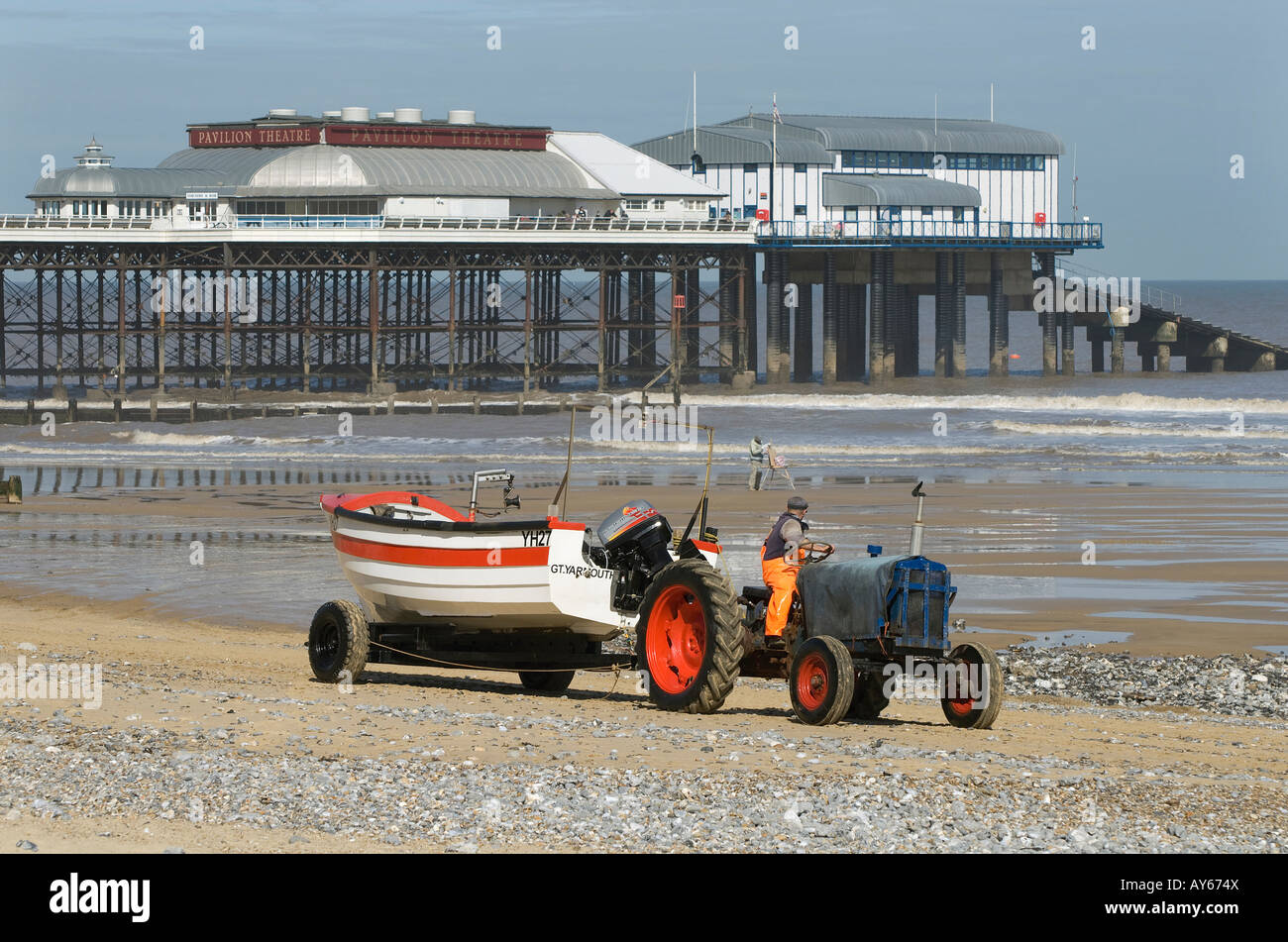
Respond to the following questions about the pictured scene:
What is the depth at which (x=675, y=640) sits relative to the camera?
44.7 feet

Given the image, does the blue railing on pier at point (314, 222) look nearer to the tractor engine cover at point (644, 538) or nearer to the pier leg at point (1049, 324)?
the pier leg at point (1049, 324)

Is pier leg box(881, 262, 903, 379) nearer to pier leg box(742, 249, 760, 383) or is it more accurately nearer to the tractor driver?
pier leg box(742, 249, 760, 383)

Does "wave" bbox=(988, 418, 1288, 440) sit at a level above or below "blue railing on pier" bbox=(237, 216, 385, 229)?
below

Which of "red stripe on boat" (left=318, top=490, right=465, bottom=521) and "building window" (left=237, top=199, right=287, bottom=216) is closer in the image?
"red stripe on boat" (left=318, top=490, right=465, bottom=521)

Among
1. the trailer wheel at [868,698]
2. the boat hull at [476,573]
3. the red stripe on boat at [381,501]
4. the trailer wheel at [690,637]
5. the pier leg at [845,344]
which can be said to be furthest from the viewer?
the pier leg at [845,344]

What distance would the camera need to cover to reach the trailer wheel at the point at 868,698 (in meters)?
13.2

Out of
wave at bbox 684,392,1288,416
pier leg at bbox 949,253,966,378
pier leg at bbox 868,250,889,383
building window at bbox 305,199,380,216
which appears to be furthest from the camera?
pier leg at bbox 949,253,966,378

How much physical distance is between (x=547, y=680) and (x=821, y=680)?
347 cm

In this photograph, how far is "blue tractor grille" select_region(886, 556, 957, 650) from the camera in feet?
41.0

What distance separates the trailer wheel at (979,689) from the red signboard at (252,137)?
62.8 meters

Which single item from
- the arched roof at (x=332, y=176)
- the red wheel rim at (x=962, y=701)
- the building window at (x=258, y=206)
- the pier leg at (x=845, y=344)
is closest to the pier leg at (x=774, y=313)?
the pier leg at (x=845, y=344)

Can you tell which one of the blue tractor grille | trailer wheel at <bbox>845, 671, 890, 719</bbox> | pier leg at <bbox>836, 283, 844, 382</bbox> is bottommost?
trailer wheel at <bbox>845, 671, 890, 719</bbox>

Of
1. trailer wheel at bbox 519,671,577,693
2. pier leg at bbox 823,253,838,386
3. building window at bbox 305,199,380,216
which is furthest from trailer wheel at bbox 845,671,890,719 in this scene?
pier leg at bbox 823,253,838,386

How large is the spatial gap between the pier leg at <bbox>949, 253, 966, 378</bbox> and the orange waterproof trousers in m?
69.3
